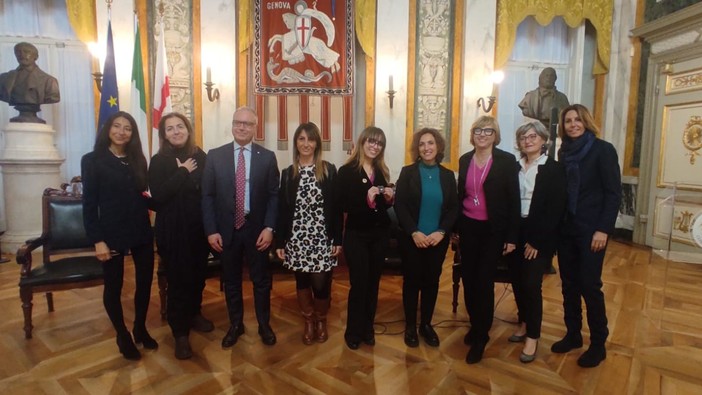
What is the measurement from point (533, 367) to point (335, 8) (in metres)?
4.19

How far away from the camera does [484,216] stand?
2.10m

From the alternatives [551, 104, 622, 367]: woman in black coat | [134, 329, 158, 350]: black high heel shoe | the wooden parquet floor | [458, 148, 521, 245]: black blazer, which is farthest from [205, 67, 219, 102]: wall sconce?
[551, 104, 622, 367]: woman in black coat

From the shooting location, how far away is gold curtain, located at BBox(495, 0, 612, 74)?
5.11 metres

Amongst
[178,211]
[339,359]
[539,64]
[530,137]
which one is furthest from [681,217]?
[539,64]

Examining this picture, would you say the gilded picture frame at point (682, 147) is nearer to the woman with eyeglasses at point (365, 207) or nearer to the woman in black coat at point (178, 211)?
the woman with eyeglasses at point (365, 207)

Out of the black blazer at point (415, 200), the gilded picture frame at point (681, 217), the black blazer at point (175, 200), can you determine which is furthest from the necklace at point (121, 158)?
the gilded picture frame at point (681, 217)

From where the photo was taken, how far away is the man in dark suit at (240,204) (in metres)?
2.15

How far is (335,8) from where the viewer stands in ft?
15.1

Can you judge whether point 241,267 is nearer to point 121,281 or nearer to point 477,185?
point 121,281

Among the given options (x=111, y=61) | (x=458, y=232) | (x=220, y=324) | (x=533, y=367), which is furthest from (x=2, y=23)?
(x=533, y=367)

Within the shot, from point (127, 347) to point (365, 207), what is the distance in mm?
1526

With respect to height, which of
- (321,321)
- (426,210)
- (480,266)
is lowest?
(321,321)

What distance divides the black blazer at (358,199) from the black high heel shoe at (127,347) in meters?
1.36

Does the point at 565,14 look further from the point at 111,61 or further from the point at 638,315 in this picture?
the point at 111,61
